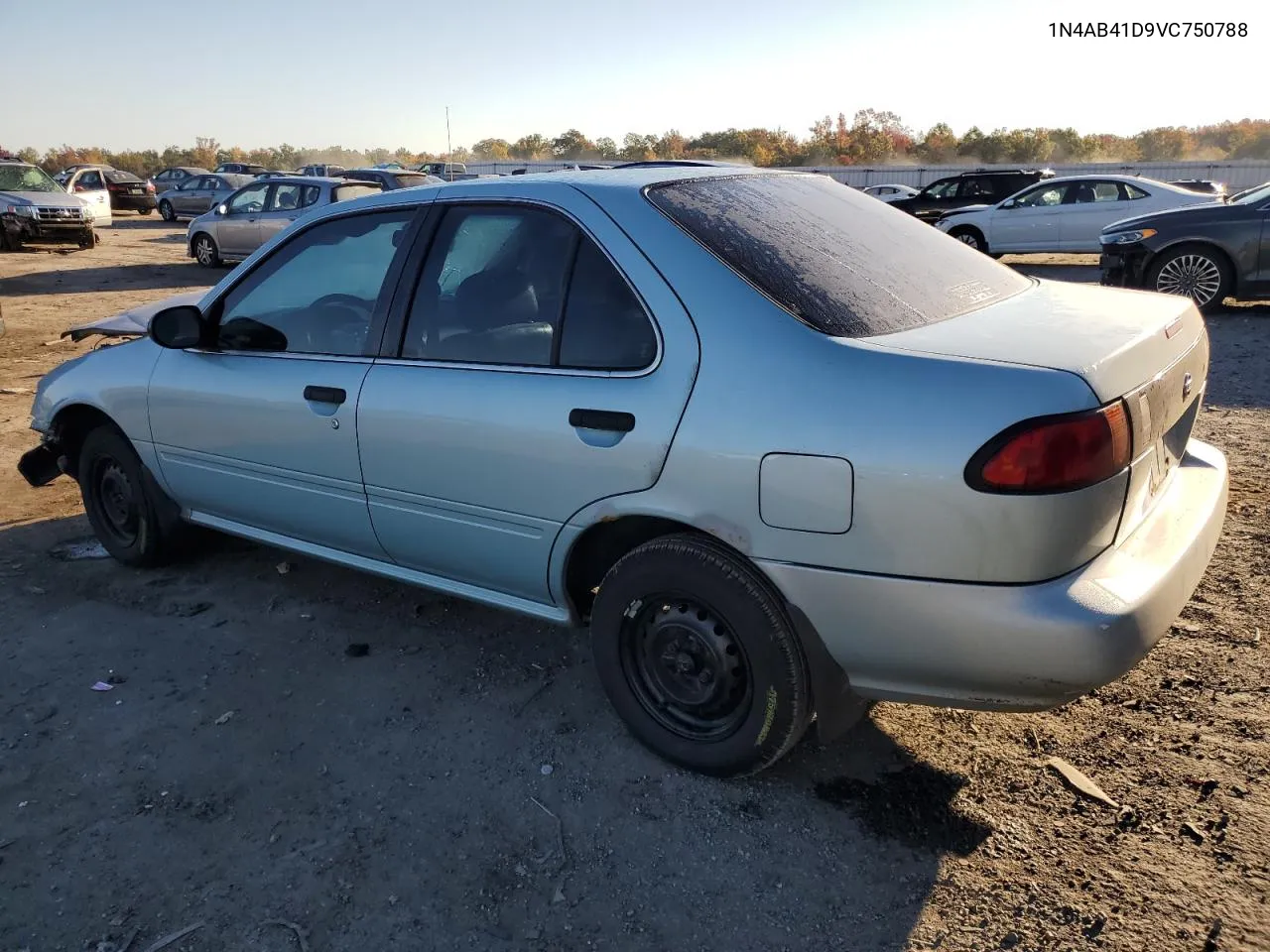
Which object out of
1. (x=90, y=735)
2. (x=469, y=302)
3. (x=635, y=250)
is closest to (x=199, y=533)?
(x=90, y=735)

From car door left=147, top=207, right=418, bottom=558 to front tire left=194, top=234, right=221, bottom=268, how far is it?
587 inches

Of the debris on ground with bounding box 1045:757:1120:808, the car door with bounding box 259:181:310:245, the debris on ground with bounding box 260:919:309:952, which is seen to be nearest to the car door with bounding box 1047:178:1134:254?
the car door with bounding box 259:181:310:245

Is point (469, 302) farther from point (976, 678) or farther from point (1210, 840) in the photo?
point (1210, 840)

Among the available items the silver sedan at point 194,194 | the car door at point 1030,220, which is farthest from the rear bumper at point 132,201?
the car door at point 1030,220

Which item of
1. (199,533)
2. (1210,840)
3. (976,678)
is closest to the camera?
(976,678)

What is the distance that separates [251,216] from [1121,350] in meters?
16.9

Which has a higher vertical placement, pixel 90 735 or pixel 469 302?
pixel 469 302

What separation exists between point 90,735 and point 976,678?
2.89m

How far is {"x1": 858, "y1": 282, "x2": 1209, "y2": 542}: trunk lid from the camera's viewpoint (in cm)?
240

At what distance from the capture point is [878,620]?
243 cm

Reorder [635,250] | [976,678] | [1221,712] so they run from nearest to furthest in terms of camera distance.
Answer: [976,678], [635,250], [1221,712]

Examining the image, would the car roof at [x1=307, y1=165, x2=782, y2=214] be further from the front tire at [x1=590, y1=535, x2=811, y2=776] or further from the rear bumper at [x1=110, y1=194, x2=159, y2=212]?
the rear bumper at [x1=110, y1=194, x2=159, y2=212]

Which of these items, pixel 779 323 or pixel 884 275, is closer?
pixel 779 323

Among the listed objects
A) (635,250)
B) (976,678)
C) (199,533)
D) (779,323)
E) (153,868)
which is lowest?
(153,868)
